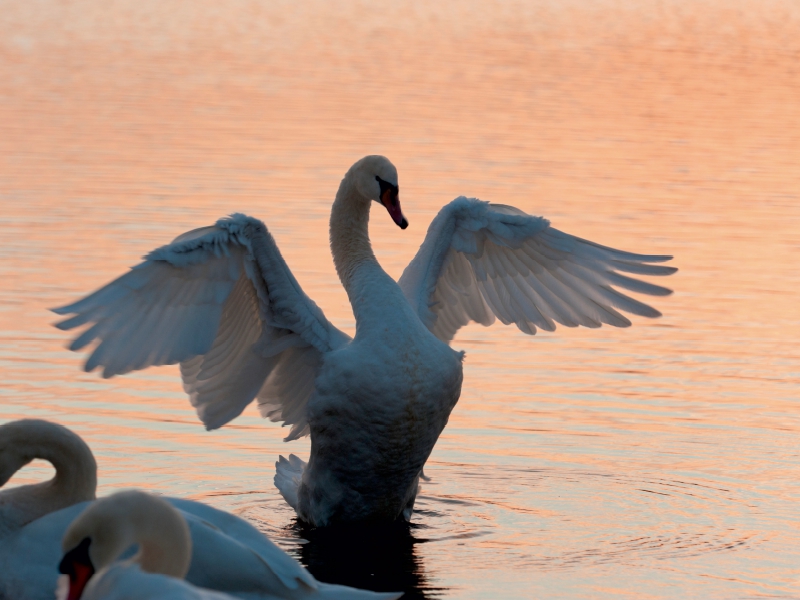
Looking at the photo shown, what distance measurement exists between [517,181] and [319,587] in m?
11.7

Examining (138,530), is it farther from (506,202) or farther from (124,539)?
(506,202)

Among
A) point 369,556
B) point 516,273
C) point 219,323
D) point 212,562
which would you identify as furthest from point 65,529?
point 516,273

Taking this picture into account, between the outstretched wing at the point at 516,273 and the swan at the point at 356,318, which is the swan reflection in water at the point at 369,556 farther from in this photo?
the outstretched wing at the point at 516,273

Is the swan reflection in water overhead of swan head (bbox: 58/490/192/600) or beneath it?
beneath

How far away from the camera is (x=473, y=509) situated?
7973 millimetres

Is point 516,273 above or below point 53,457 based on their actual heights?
above

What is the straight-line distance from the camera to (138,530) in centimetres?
482

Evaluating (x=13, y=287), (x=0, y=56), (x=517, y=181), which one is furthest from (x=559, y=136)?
(x=0, y=56)

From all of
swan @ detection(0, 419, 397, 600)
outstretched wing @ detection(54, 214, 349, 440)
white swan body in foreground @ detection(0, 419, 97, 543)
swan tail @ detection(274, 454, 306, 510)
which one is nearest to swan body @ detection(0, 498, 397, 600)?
swan @ detection(0, 419, 397, 600)

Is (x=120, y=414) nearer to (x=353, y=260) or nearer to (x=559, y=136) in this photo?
(x=353, y=260)

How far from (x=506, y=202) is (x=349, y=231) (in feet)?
23.8

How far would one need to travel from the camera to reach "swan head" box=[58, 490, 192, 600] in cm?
481

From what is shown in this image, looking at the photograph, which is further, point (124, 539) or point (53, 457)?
point (53, 457)

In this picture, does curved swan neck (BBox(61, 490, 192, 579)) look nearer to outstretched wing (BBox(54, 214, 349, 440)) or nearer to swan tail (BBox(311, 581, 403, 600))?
swan tail (BBox(311, 581, 403, 600))
